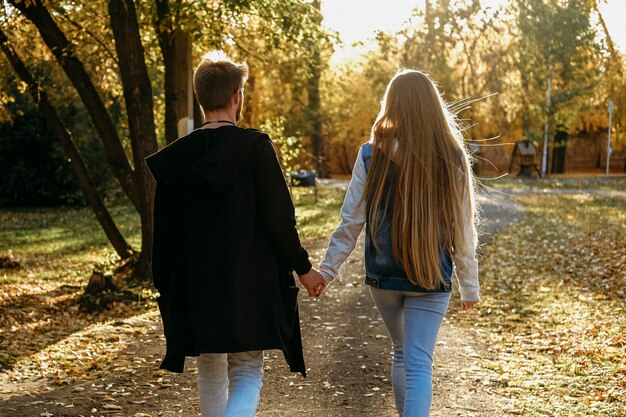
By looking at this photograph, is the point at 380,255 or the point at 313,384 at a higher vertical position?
the point at 380,255

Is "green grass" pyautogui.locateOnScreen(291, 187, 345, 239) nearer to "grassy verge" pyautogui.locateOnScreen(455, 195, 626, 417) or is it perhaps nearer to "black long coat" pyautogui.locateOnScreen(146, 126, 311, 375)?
"grassy verge" pyautogui.locateOnScreen(455, 195, 626, 417)

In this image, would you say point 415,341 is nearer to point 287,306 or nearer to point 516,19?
point 287,306

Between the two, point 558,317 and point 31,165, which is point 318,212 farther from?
point 558,317

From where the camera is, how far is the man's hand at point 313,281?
4148 millimetres

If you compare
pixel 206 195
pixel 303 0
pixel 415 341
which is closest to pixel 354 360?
pixel 415 341

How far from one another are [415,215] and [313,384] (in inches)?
110

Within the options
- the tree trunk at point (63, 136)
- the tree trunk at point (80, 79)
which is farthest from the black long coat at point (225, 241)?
the tree trunk at point (63, 136)

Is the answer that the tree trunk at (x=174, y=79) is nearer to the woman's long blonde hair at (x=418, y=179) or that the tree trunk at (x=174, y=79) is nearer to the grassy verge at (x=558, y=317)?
the grassy verge at (x=558, y=317)

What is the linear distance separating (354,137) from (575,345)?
3772 centimetres

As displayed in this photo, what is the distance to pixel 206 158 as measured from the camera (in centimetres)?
382

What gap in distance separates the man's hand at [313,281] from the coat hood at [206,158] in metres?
0.66

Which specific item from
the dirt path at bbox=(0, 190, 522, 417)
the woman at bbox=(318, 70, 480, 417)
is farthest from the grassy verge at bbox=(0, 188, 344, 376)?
the woman at bbox=(318, 70, 480, 417)

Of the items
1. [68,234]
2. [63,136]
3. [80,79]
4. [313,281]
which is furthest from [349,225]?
[68,234]

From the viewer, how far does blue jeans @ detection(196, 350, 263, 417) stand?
3.85m
